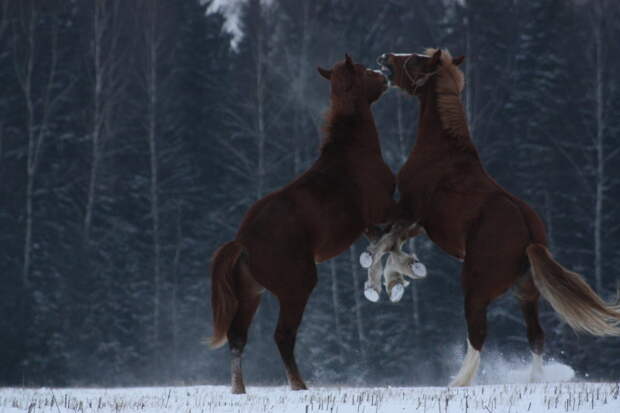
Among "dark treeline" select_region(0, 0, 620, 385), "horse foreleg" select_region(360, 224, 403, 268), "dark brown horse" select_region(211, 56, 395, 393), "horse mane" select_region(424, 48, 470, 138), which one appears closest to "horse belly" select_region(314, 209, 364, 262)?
"dark brown horse" select_region(211, 56, 395, 393)

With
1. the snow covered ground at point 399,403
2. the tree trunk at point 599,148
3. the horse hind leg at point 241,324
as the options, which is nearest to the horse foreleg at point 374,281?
the horse hind leg at point 241,324

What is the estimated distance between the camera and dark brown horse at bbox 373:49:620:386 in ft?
30.5

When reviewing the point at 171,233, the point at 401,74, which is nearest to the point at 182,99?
the point at 171,233

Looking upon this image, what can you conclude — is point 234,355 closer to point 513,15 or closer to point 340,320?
point 340,320

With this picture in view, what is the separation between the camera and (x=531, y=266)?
9.41m

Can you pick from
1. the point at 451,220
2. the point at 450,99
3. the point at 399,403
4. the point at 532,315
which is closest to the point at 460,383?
the point at 532,315

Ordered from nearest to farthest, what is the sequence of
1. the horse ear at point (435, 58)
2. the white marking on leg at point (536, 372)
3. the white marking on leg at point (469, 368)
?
the white marking on leg at point (469, 368)
the white marking on leg at point (536, 372)
the horse ear at point (435, 58)

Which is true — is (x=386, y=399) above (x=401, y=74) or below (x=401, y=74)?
below

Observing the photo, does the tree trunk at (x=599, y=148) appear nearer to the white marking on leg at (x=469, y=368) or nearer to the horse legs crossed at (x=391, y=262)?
the horse legs crossed at (x=391, y=262)

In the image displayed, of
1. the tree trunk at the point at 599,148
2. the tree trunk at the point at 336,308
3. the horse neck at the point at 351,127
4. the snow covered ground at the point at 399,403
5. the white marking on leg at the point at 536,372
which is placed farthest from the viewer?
the tree trunk at the point at 336,308

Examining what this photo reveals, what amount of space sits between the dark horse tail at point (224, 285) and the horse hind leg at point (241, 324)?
15 centimetres

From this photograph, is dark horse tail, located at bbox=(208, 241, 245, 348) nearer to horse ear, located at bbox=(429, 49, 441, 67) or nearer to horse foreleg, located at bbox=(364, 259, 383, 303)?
horse foreleg, located at bbox=(364, 259, 383, 303)

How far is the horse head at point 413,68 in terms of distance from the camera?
10812mm

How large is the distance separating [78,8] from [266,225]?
21272mm
